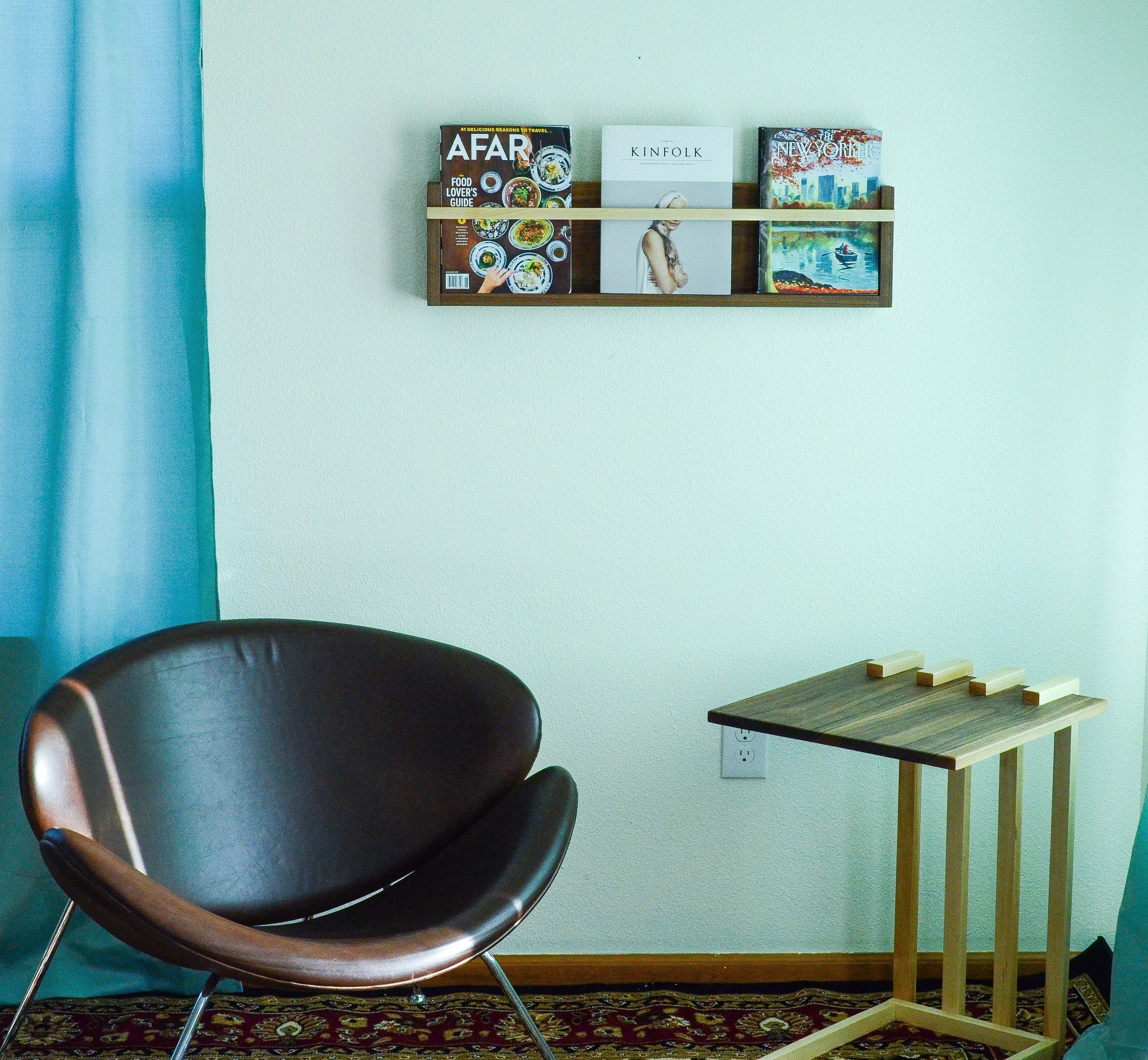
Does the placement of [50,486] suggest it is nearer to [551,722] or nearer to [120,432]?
[120,432]

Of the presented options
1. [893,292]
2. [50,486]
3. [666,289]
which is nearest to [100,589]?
[50,486]

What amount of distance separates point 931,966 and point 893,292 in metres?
1.19

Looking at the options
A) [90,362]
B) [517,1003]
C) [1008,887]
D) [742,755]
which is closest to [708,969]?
[742,755]

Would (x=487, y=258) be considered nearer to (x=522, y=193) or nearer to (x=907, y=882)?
(x=522, y=193)

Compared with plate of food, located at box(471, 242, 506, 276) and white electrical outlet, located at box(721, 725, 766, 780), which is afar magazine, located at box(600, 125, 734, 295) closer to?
plate of food, located at box(471, 242, 506, 276)

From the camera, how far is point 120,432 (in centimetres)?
185

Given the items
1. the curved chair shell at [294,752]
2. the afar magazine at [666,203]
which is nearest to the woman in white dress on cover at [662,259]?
the afar magazine at [666,203]

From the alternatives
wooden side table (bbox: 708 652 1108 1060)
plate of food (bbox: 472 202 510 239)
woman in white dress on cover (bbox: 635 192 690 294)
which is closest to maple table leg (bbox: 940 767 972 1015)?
wooden side table (bbox: 708 652 1108 1060)

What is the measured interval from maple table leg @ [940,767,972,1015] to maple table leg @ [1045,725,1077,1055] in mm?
123

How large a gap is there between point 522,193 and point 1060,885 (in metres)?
1.35

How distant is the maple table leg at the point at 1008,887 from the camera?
1725 mm

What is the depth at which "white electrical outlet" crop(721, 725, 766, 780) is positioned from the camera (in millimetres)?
2027

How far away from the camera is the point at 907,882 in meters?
1.88

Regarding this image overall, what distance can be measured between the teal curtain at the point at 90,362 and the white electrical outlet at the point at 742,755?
3.00 ft
